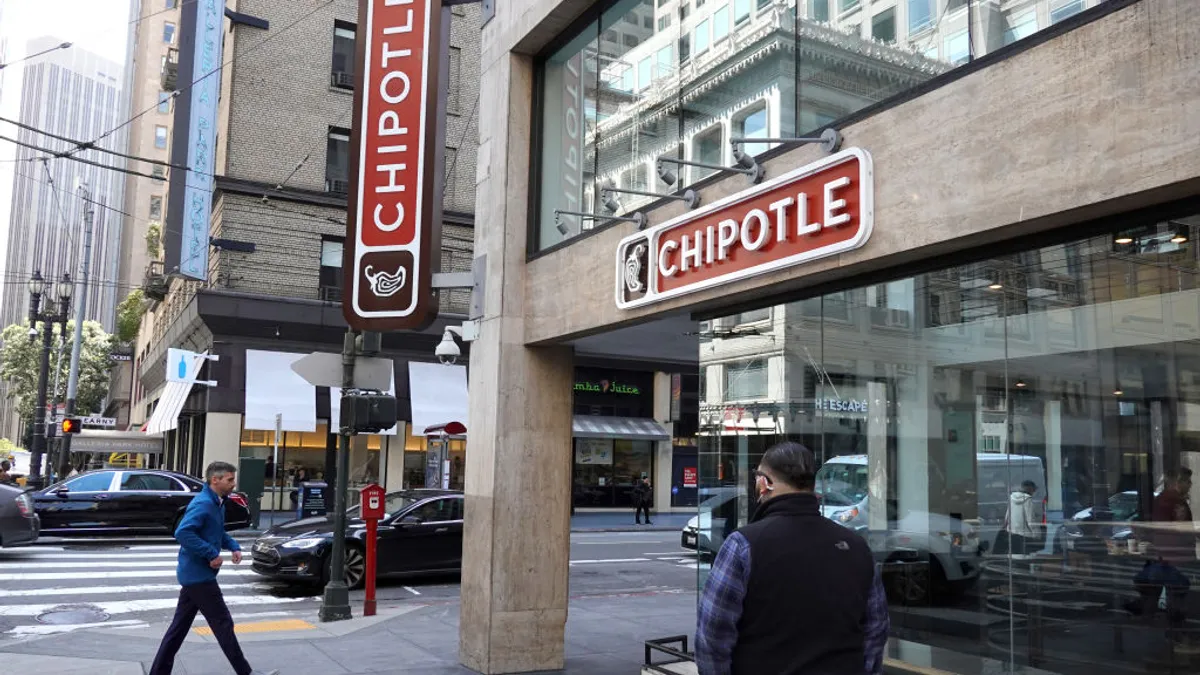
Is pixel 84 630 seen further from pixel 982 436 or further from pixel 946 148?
pixel 946 148

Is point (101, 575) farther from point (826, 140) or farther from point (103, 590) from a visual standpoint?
point (826, 140)

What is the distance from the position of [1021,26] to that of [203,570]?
6.51 meters

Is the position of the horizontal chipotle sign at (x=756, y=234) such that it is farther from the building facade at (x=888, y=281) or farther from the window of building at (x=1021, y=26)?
the window of building at (x=1021, y=26)

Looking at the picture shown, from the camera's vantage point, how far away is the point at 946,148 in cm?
496

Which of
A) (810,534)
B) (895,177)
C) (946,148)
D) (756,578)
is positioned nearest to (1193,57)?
(946,148)

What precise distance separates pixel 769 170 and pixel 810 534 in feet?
11.2

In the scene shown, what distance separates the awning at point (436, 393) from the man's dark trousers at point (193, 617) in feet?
68.5

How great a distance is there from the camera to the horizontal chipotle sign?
5.52 meters

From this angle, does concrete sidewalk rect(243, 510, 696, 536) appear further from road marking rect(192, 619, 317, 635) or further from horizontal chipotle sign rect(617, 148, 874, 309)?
horizontal chipotle sign rect(617, 148, 874, 309)

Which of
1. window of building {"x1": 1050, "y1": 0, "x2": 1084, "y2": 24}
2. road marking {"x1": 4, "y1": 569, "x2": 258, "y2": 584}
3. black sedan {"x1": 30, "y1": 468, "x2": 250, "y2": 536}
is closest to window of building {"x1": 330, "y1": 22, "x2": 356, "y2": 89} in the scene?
black sedan {"x1": 30, "y1": 468, "x2": 250, "y2": 536}

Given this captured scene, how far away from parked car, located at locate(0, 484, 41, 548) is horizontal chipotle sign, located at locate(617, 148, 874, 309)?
1358cm

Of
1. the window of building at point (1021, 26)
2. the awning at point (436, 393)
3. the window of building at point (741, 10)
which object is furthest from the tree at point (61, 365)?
the window of building at point (1021, 26)

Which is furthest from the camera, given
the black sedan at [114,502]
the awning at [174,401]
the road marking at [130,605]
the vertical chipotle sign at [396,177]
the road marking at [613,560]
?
the awning at [174,401]

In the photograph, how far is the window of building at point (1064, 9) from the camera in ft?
15.2
